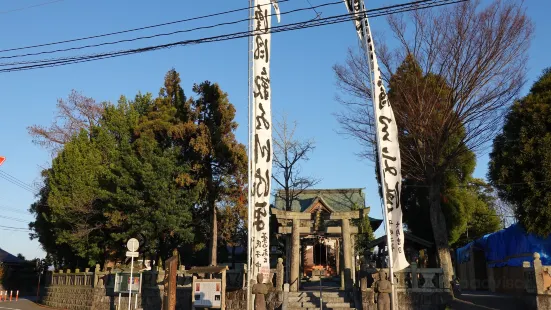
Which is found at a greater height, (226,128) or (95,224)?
(226,128)

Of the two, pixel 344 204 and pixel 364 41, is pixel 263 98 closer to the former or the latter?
pixel 364 41

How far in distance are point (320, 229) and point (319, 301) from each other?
419cm

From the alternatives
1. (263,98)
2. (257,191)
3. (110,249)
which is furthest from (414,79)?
(110,249)

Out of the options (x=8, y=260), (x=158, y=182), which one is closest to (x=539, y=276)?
(x=158, y=182)

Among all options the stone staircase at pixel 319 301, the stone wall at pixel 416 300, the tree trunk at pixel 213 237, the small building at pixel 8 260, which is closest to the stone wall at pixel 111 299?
the stone staircase at pixel 319 301

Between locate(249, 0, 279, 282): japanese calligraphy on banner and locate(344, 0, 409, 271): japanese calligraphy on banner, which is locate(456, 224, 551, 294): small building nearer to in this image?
locate(344, 0, 409, 271): japanese calligraphy on banner

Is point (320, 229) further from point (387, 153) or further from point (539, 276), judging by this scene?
point (387, 153)

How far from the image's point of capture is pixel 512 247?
20.0 metres

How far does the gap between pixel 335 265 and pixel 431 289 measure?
1658 centimetres

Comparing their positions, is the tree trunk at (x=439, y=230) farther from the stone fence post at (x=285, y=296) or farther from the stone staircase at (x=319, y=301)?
the stone fence post at (x=285, y=296)

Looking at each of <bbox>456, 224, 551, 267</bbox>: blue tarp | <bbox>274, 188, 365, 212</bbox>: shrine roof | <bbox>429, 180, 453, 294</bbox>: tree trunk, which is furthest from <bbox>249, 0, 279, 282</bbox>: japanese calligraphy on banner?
<bbox>274, 188, 365, 212</bbox>: shrine roof

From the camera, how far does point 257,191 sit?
→ 1529 cm

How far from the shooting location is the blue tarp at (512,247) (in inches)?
682

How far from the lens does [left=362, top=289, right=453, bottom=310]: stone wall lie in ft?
51.9
